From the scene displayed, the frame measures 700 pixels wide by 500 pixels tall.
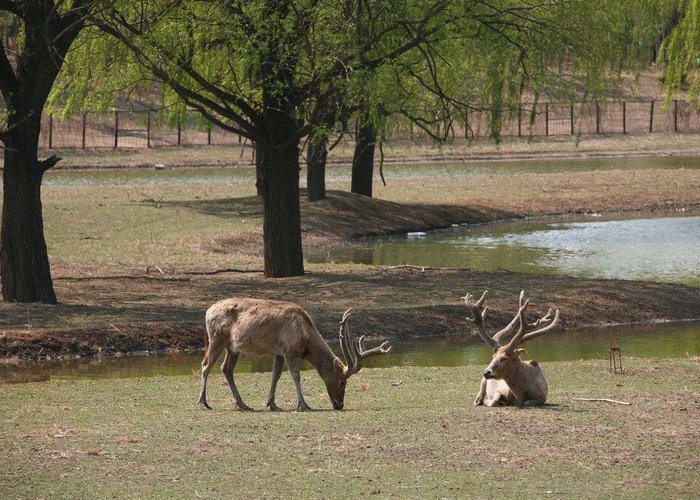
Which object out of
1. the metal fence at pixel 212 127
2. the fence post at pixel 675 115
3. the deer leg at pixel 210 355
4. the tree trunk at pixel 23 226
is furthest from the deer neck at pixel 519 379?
the fence post at pixel 675 115

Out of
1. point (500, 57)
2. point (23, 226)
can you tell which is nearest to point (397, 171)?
point (500, 57)

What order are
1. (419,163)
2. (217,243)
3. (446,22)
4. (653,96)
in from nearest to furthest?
(446,22)
(217,243)
(419,163)
(653,96)

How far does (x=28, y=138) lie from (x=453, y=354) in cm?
752

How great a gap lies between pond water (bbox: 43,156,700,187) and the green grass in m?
Result: 32.0

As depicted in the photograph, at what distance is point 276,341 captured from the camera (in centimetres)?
1393

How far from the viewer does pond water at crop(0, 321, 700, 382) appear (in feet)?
60.1

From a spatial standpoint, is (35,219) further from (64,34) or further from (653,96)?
(653,96)

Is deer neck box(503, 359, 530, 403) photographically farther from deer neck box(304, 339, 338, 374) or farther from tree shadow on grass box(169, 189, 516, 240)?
tree shadow on grass box(169, 189, 516, 240)

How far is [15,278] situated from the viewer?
21.5 meters

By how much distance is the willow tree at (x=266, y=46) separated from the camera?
22.9 meters

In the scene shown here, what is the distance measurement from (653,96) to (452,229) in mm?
44091

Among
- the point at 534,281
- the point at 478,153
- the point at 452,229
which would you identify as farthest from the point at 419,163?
the point at 534,281

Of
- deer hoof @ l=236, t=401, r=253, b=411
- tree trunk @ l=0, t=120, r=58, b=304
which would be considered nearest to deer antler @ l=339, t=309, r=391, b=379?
deer hoof @ l=236, t=401, r=253, b=411

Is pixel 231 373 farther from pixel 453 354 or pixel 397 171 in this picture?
pixel 397 171
